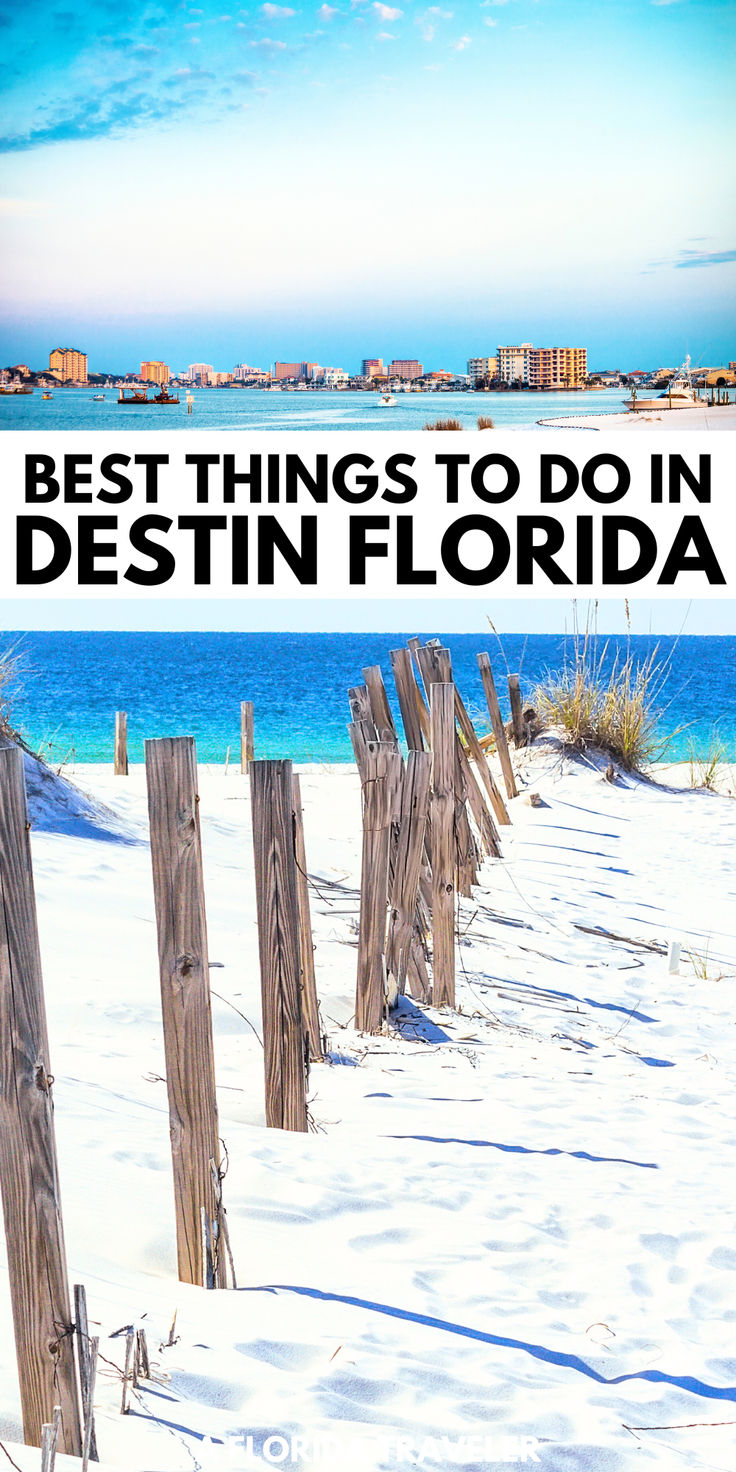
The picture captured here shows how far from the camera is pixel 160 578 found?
10367 millimetres

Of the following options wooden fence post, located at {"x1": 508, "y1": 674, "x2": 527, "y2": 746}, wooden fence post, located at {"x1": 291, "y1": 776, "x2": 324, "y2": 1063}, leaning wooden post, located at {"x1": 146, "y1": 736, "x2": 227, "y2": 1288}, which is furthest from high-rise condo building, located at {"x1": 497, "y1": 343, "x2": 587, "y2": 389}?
leaning wooden post, located at {"x1": 146, "y1": 736, "x2": 227, "y2": 1288}

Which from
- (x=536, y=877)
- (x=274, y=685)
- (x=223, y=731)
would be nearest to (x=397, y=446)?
(x=536, y=877)

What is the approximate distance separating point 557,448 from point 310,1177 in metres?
8.89

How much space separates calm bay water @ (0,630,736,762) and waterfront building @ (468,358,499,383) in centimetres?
344

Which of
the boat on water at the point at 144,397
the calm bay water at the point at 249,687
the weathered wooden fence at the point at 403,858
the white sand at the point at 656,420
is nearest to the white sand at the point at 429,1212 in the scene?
the weathered wooden fence at the point at 403,858

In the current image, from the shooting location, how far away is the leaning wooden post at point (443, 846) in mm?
4586

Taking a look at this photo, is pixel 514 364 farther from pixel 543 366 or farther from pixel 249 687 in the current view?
pixel 249 687

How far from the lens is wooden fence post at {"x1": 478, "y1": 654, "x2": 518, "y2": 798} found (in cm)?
910

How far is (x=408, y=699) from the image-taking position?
251 inches

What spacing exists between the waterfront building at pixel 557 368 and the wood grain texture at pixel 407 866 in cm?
1080

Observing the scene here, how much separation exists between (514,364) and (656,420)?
308 centimetres

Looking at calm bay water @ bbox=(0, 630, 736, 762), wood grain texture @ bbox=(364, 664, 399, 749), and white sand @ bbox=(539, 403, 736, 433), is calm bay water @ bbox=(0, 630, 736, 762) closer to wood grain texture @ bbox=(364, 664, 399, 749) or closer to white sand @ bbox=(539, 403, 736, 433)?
wood grain texture @ bbox=(364, 664, 399, 749)

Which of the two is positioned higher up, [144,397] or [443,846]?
[144,397]

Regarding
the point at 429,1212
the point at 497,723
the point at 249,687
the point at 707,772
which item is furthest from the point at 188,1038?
the point at 249,687
